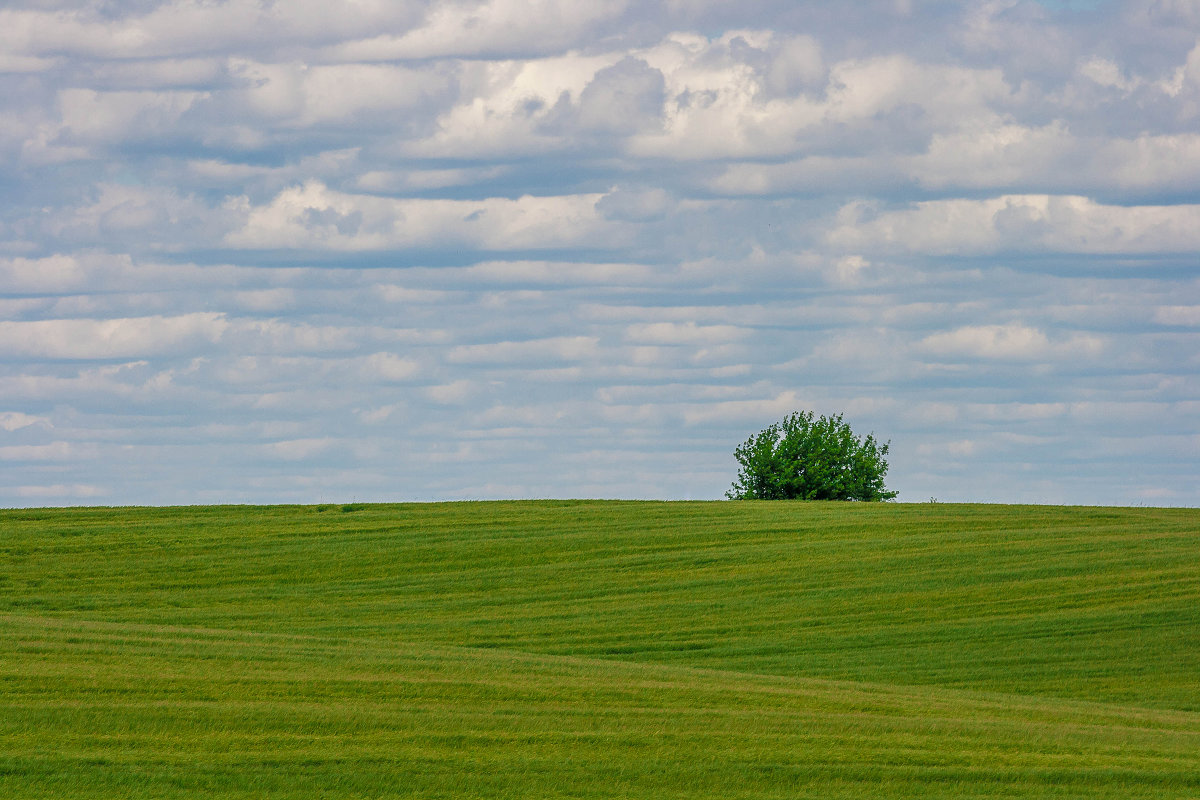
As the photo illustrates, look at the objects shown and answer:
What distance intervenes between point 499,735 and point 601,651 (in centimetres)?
1077

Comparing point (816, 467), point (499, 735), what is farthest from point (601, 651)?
point (816, 467)

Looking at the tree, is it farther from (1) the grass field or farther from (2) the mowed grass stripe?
(2) the mowed grass stripe

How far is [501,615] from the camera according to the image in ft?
85.8

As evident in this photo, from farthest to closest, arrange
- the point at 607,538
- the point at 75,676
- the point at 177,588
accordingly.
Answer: the point at 607,538
the point at 177,588
the point at 75,676

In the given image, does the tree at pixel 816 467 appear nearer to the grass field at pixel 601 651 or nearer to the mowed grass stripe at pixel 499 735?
the grass field at pixel 601 651

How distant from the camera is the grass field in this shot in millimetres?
10984

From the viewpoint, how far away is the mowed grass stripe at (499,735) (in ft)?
34.3

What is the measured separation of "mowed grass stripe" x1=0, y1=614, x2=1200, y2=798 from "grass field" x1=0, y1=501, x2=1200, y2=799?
4cm

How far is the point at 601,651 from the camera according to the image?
22531 millimetres

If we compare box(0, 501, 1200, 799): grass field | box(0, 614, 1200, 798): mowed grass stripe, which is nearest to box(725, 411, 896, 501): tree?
box(0, 501, 1200, 799): grass field

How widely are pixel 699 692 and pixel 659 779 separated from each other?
163 inches

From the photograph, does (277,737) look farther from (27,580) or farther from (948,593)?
(27,580)

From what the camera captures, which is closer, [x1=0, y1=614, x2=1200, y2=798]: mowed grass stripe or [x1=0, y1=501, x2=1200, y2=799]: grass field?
Result: [x1=0, y1=614, x2=1200, y2=798]: mowed grass stripe

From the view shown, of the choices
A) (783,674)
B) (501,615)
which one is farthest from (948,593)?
(501,615)
